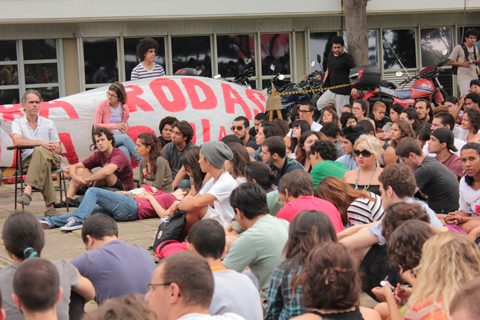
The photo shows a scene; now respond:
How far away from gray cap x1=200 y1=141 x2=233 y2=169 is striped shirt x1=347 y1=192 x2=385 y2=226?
1.49m

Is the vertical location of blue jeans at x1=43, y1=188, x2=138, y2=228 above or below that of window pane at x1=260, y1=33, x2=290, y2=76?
below

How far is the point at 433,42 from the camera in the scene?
16906 millimetres

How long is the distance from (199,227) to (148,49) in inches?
300

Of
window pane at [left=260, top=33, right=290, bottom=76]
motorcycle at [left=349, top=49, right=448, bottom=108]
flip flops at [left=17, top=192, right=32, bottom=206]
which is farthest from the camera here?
window pane at [left=260, top=33, right=290, bottom=76]

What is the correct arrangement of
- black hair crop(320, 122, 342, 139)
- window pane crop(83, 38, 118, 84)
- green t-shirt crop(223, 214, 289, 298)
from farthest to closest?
1. window pane crop(83, 38, 118, 84)
2. black hair crop(320, 122, 342, 139)
3. green t-shirt crop(223, 214, 289, 298)

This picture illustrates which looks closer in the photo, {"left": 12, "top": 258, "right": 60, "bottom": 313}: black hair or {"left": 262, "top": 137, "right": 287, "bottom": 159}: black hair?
{"left": 12, "top": 258, "right": 60, "bottom": 313}: black hair

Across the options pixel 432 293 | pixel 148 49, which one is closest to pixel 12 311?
pixel 432 293

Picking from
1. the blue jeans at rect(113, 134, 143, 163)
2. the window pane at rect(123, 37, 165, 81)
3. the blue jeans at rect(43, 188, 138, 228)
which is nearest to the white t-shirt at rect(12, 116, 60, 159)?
the blue jeans at rect(113, 134, 143, 163)

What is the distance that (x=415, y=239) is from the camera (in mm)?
3098

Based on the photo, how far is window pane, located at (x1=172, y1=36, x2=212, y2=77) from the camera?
15109mm

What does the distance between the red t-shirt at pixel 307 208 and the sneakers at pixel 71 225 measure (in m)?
3.26

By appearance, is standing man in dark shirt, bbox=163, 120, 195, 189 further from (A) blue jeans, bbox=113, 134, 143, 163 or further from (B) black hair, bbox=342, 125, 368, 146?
(B) black hair, bbox=342, 125, 368, 146

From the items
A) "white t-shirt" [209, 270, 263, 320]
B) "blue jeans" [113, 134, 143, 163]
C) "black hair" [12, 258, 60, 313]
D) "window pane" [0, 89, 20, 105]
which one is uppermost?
"window pane" [0, 89, 20, 105]

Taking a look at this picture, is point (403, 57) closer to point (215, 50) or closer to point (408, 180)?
point (215, 50)
